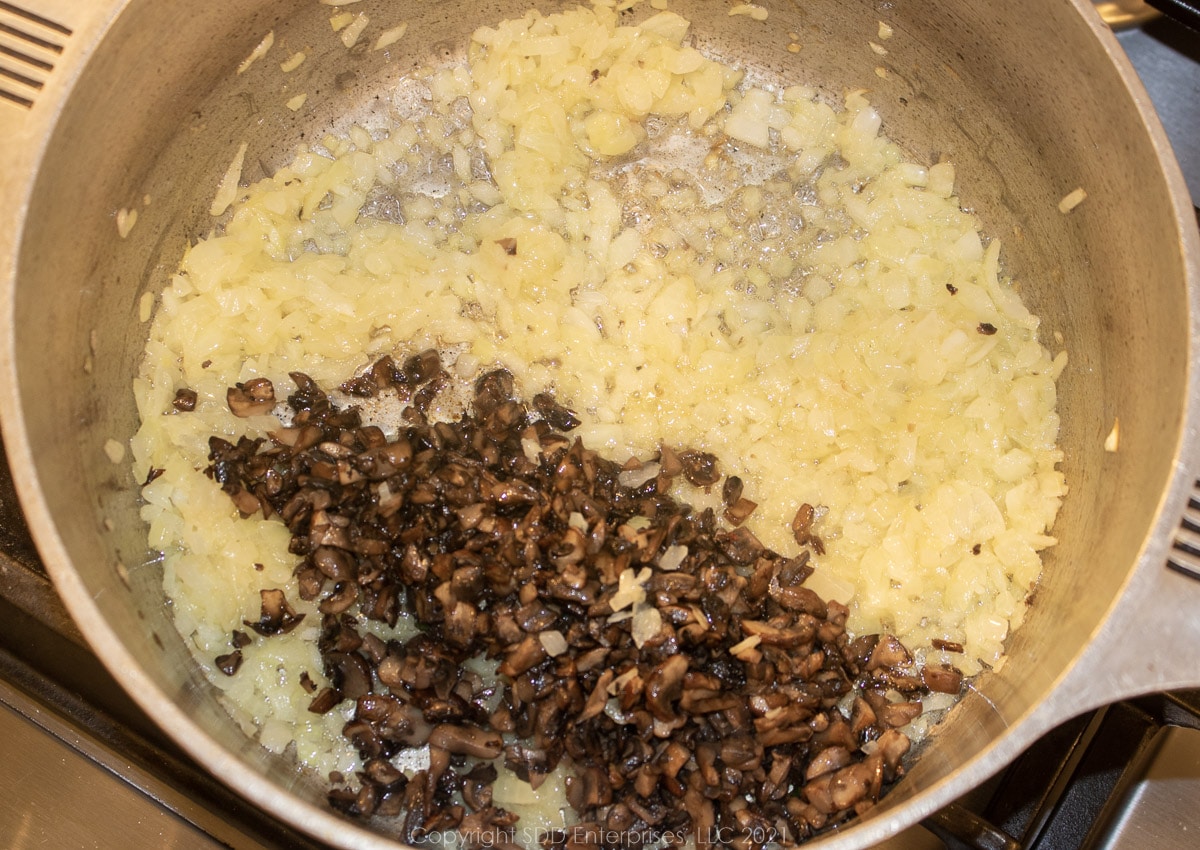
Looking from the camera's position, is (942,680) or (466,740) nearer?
(466,740)

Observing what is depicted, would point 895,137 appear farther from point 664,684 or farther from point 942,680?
point 664,684

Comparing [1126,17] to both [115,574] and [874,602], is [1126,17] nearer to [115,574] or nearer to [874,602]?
[874,602]

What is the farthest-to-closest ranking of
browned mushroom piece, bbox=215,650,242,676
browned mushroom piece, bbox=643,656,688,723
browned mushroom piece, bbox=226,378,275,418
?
browned mushroom piece, bbox=226,378,275,418
browned mushroom piece, bbox=215,650,242,676
browned mushroom piece, bbox=643,656,688,723

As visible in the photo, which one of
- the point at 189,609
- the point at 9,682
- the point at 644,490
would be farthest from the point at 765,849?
the point at 9,682

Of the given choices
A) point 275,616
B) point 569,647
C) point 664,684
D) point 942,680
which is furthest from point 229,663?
point 942,680

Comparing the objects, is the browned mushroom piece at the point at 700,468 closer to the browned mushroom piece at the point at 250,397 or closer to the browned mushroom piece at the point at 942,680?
the browned mushroom piece at the point at 942,680

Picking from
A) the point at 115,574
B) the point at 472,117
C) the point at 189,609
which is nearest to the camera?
the point at 115,574

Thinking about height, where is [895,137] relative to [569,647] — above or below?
above

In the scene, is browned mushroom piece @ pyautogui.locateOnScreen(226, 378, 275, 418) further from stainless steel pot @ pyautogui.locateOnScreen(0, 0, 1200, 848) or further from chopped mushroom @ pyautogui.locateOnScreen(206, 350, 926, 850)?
stainless steel pot @ pyautogui.locateOnScreen(0, 0, 1200, 848)

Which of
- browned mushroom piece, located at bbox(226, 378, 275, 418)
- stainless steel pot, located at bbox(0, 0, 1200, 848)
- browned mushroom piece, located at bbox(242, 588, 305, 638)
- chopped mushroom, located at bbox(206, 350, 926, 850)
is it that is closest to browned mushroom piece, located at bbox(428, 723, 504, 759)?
chopped mushroom, located at bbox(206, 350, 926, 850)
